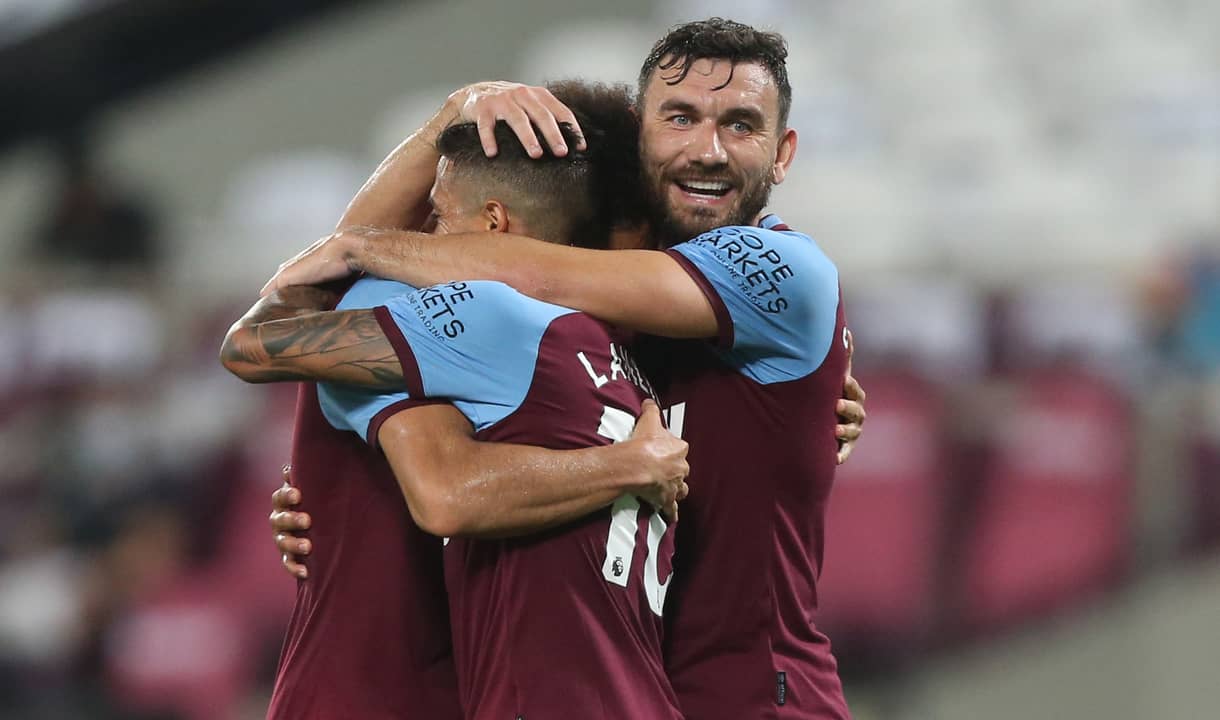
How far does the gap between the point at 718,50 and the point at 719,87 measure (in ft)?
0.27

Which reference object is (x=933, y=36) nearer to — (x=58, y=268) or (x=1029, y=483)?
(x=1029, y=483)

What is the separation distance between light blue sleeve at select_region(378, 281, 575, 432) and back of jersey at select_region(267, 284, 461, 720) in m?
0.25

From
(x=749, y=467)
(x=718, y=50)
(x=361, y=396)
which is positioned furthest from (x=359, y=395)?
(x=718, y=50)

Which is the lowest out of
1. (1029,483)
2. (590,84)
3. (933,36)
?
(1029,483)

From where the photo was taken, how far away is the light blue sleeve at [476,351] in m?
2.78

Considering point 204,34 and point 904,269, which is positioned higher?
point 204,34

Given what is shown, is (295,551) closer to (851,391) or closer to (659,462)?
(659,462)

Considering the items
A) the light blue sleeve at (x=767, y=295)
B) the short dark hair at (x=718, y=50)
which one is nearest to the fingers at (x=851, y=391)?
the light blue sleeve at (x=767, y=295)

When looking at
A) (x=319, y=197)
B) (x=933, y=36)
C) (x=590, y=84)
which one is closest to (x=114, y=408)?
(x=319, y=197)

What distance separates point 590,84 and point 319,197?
21.8 ft

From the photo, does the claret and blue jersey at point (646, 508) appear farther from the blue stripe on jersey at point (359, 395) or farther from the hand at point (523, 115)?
the hand at point (523, 115)

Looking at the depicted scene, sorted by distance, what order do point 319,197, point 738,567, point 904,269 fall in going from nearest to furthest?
point 738,567, point 904,269, point 319,197

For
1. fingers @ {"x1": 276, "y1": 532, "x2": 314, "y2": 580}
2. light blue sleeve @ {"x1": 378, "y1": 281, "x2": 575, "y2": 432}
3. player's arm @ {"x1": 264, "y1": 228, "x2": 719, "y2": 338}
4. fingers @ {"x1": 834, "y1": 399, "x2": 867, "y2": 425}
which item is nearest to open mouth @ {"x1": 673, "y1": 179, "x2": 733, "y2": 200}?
player's arm @ {"x1": 264, "y1": 228, "x2": 719, "y2": 338}

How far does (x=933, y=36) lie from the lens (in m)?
12.1
